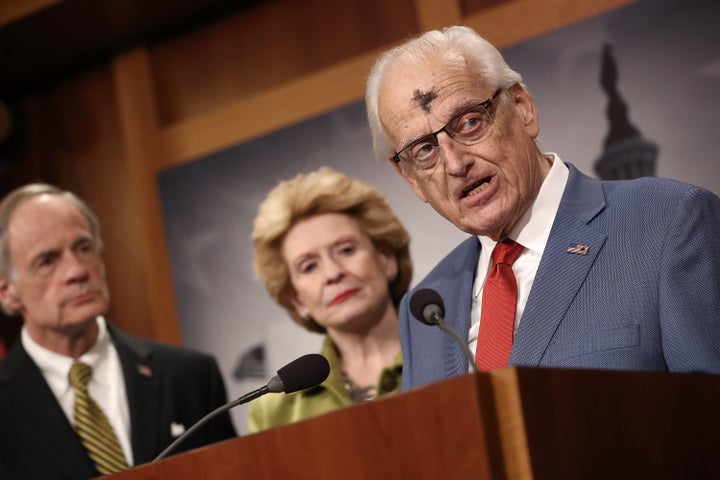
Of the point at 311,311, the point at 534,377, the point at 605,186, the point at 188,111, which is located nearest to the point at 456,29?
the point at 605,186

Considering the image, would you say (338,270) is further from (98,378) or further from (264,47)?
(264,47)

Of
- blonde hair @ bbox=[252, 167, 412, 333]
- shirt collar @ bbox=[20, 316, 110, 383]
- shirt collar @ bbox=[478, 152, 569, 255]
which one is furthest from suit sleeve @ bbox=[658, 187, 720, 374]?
shirt collar @ bbox=[20, 316, 110, 383]

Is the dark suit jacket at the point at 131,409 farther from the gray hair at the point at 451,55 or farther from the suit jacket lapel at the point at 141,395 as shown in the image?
the gray hair at the point at 451,55

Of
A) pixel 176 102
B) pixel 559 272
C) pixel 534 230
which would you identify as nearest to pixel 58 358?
pixel 176 102

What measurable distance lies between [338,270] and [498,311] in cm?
136

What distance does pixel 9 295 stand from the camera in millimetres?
3883

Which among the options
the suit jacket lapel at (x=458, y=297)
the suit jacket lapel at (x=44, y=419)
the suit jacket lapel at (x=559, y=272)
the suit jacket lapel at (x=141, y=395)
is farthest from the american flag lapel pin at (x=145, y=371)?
the suit jacket lapel at (x=559, y=272)

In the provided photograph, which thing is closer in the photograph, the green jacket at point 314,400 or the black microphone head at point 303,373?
the black microphone head at point 303,373

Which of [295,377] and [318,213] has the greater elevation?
[318,213]

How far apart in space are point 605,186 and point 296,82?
2.43 metres

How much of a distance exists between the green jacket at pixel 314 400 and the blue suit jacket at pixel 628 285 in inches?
45.2

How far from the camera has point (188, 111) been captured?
483 cm

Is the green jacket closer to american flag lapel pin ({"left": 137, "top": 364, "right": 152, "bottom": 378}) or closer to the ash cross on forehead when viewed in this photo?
american flag lapel pin ({"left": 137, "top": 364, "right": 152, "bottom": 378})

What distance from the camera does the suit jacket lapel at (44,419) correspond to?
3455 mm
